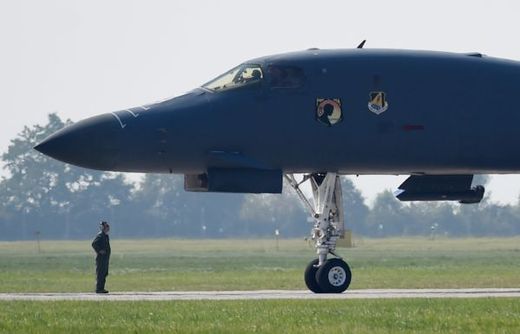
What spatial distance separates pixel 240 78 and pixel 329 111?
6.19 feet

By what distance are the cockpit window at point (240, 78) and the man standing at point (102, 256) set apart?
4.74 metres

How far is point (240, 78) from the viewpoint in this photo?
31.4m

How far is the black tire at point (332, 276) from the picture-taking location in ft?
103

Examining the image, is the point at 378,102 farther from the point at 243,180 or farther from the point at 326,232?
the point at 243,180

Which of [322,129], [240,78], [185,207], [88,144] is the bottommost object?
[88,144]

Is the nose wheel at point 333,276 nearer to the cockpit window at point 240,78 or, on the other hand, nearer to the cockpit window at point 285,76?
the cockpit window at point 285,76

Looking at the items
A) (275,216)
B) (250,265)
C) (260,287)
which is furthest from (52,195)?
(260,287)

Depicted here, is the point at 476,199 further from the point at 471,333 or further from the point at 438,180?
the point at 471,333

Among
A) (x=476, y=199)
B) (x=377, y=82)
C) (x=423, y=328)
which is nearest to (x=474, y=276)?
(x=476, y=199)

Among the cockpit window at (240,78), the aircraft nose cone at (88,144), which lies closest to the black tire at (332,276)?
the cockpit window at (240,78)

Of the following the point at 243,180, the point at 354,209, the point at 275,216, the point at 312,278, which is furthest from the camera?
the point at 354,209

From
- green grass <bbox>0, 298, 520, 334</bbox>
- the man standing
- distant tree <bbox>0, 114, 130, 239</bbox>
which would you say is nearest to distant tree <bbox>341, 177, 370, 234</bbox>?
distant tree <bbox>0, 114, 130, 239</bbox>

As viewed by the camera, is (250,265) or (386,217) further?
(386,217)

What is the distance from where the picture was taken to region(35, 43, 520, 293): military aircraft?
3056 cm
